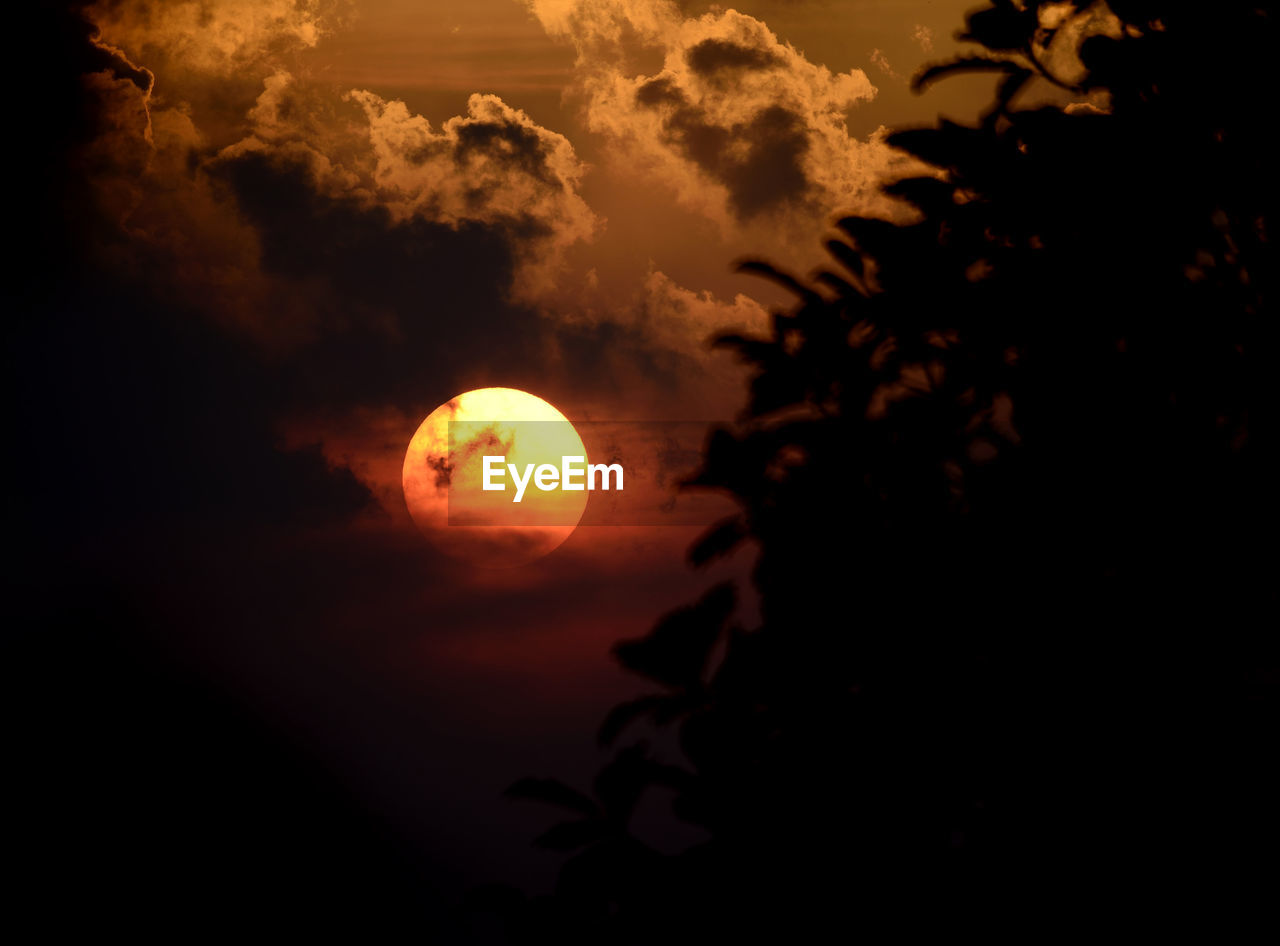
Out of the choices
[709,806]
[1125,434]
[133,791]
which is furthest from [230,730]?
[1125,434]

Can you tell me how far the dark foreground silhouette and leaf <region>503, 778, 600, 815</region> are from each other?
0.02 meters

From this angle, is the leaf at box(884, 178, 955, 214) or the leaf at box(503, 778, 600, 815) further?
the leaf at box(884, 178, 955, 214)

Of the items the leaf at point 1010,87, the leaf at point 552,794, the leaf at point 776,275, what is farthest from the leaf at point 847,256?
the leaf at point 552,794

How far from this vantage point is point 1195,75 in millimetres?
3777

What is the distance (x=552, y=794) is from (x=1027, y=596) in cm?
214

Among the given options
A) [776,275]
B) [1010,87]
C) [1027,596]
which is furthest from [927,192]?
[1027,596]

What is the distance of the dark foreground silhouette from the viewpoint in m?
3.37

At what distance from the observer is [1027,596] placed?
357cm

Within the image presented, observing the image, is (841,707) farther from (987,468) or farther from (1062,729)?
(987,468)

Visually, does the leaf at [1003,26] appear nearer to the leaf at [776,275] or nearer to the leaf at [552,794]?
the leaf at [776,275]

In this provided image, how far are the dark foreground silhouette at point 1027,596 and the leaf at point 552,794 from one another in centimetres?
Answer: 2

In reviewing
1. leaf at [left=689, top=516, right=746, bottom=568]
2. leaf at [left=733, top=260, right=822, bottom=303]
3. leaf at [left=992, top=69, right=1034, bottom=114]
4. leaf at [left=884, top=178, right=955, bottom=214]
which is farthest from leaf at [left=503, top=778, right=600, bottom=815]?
leaf at [left=992, top=69, right=1034, bottom=114]

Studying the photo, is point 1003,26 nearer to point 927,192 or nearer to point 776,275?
point 927,192

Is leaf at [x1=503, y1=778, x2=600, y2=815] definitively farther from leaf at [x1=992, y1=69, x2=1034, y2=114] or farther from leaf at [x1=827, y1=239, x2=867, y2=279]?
leaf at [x1=992, y1=69, x2=1034, y2=114]
